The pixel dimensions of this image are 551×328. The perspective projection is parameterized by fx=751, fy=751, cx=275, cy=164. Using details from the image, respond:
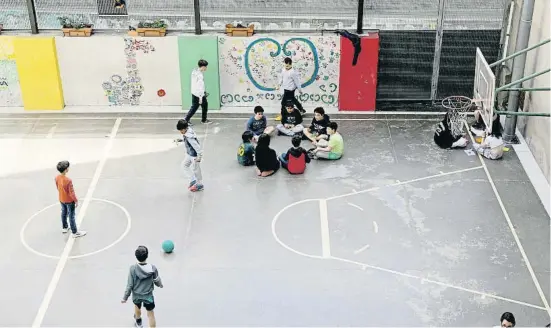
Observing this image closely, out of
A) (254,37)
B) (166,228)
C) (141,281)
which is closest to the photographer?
(141,281)

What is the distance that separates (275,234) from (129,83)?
719 centimetres

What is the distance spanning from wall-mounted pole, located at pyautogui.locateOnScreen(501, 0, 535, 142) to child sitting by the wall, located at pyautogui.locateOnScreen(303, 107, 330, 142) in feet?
13.8

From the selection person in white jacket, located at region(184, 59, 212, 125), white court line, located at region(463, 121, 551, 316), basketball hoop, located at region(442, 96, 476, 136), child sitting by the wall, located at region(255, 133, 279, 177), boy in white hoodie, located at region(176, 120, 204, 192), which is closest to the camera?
white court line, located at region(463, 121, 551, 316)

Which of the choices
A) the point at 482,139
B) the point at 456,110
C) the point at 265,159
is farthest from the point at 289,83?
the point at 482,139

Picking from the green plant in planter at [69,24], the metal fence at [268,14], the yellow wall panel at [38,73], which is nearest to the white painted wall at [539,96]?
the metal fence at [268,14]

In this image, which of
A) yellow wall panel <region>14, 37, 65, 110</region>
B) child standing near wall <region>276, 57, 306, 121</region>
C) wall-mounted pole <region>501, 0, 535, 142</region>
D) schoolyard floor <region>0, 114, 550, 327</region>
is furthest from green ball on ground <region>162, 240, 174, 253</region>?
wall-mounted pole <region>501, 0, 535, 142</region>

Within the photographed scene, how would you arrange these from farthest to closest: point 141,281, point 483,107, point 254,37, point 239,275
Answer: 1. point 254,37
2. point 483,107
3. point 239,275
4. point 141,281

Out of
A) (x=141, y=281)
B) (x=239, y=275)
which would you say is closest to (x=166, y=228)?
(x=239, y=275)

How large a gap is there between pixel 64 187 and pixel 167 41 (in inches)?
262

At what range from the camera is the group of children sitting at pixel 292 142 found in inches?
625

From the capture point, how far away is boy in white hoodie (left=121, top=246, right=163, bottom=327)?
10.7 metres

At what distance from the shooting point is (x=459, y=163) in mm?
16625

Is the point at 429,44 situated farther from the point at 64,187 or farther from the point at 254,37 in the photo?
the point at 64,187

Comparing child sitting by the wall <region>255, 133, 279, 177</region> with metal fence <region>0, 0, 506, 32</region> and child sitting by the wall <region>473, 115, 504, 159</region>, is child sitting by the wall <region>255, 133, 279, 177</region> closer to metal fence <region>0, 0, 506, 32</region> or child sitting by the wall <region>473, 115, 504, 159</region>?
metal fence <region>0, 0, 506, 32</region>
